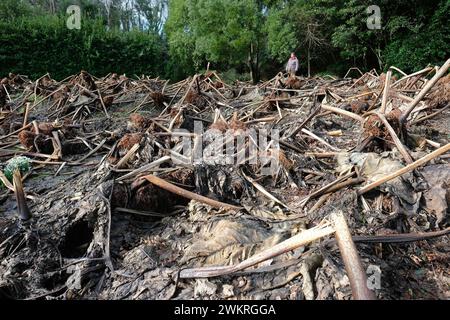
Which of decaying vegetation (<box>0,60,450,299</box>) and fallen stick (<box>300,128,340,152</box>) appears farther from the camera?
fallen stick (<box>300,128,340,152</box>)

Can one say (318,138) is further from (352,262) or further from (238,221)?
(352,262)

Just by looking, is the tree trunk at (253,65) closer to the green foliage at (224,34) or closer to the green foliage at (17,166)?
the green foliage at (224,34)

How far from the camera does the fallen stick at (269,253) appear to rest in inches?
46.1

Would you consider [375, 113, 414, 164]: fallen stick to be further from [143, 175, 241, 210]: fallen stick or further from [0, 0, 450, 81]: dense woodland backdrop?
[0, 0, 450, 81]: dense woodland backdrop

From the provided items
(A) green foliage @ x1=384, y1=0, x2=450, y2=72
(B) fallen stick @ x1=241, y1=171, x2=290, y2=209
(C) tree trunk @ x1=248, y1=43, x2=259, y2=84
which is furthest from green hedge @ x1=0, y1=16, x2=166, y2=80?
(B) fallen stick @ x1=241, y1=171, x2=290, y2=209

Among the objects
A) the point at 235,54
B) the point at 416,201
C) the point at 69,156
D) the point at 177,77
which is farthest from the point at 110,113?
the point at 177,77

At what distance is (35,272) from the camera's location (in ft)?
5.13

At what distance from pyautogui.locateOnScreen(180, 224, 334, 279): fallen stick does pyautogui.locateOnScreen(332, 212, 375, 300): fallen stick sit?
3 centimetres

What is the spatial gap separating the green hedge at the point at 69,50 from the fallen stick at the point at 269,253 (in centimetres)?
1433

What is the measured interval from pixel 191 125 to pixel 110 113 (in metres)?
1.83

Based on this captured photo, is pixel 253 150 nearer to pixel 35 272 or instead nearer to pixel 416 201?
pixel 416 201

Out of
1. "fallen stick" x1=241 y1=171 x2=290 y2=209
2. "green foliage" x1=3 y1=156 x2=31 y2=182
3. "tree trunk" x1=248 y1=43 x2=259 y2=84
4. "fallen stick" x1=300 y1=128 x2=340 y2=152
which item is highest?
"tree trunk" x1=248 y1=43 x2=259 y2=84

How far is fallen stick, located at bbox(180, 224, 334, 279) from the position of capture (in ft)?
3.84

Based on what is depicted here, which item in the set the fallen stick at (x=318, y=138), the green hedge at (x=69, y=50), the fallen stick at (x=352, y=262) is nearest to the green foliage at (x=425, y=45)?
the green hedge at (x=69, y=50)
